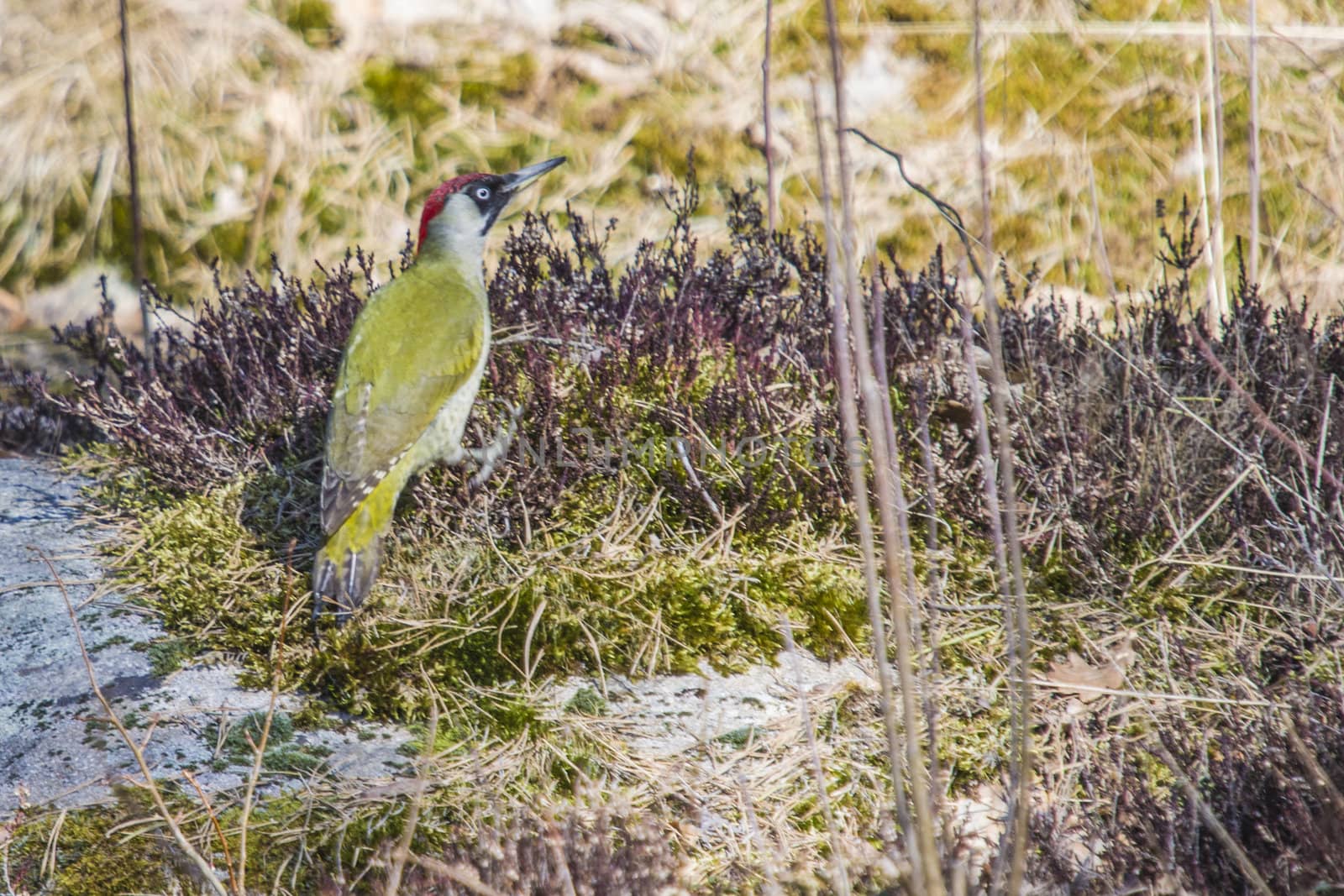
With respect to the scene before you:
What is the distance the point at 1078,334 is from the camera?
4.14 metres

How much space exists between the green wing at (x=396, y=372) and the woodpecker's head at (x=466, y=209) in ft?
0.48

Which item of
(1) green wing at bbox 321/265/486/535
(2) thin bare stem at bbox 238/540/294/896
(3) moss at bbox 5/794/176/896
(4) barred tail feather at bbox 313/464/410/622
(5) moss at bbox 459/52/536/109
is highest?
(5) moss at bbox 459/52/536/109

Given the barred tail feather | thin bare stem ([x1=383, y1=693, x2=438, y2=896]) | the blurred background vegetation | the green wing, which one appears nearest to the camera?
thin bare stem ([x1=383, y1=693, x2=438, y2=896])

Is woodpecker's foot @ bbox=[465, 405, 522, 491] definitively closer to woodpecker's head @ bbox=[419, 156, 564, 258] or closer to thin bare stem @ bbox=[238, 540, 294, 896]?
thin bare stem @ bbox=[238, 540, 294, 896]

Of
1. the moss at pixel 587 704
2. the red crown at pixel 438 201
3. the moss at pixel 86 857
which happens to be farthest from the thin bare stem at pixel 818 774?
the red crown at pixel 438 201

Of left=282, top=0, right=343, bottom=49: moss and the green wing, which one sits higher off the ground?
left=282, top=0, right=343, bottom=49: moss

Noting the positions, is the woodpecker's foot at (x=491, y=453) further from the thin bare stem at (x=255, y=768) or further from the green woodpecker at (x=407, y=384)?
the thin bare stem at (x=255, y=768)

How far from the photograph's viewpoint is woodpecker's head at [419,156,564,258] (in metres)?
4.35

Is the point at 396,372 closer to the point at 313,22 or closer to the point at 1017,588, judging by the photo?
the point at 1017,588

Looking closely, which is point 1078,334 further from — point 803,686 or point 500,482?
point 500,482

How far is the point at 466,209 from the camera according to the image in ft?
14.5

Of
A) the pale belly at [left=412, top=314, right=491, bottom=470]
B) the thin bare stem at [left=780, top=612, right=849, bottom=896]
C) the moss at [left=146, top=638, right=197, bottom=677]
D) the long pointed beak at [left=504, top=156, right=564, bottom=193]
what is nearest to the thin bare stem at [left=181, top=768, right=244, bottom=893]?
the moss at [left=146, top=638, right=197, bottom=677]

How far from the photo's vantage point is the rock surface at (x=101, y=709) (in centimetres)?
272

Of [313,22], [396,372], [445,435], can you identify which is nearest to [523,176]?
[396,372]
